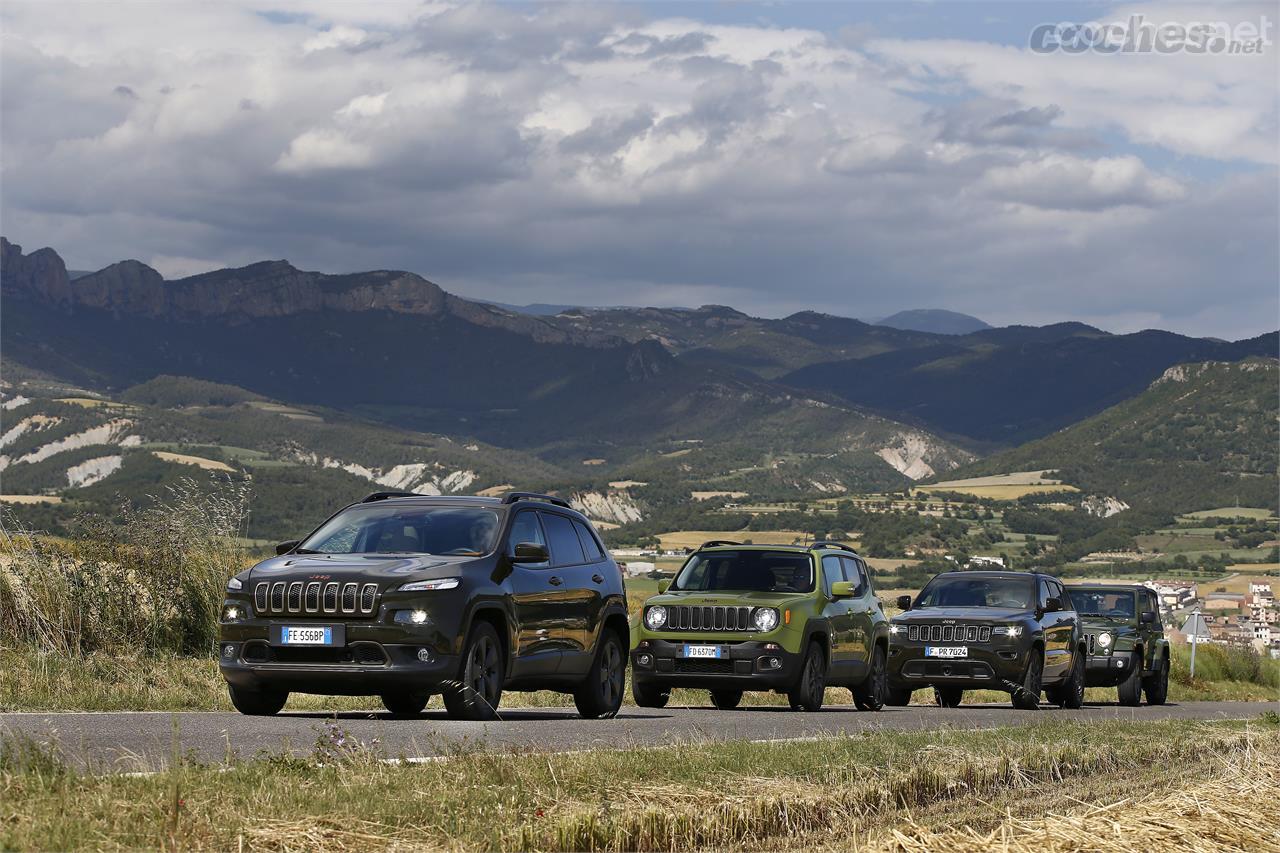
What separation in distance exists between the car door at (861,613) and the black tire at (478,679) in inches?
289

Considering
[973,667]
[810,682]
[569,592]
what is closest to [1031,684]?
[973,667]

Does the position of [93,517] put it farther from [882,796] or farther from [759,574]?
[882,796]

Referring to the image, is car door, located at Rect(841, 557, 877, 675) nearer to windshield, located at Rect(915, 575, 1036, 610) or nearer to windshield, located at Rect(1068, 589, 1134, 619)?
windshield, located at Rect(915, 575, 1036, 610)

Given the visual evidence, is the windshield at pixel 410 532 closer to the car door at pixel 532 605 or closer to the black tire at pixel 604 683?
the car door at pixel 532 605

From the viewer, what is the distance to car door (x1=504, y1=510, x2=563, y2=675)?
48.1ft

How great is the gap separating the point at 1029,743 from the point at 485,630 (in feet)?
14.5

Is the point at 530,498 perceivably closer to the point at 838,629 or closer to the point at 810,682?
the point at 810,682

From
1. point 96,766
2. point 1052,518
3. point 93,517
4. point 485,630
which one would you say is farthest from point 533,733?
point 1052,518

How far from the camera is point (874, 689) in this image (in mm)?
21625

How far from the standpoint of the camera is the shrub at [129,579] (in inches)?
663

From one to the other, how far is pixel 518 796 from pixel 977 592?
56.3 ft

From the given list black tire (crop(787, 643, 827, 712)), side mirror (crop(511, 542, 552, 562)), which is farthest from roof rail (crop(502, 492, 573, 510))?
black tire (crop(787, 643, 827, 712))

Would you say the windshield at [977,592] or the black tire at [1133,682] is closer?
the windshield at [977,592]

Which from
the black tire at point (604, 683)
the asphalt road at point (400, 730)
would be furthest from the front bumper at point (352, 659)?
the black tire at point (604, 683)
